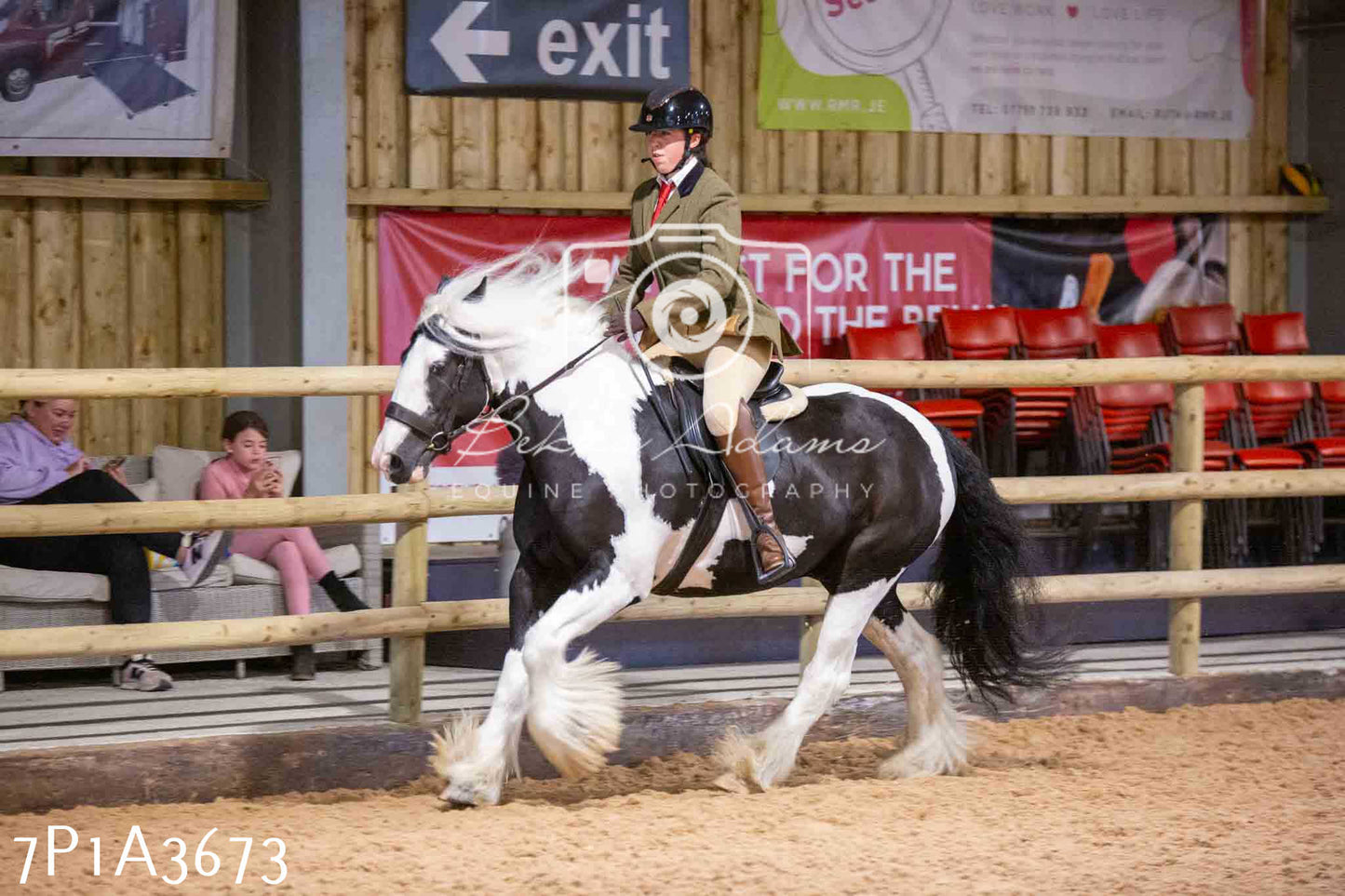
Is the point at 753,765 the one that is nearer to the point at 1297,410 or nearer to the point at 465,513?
the point at 465,513

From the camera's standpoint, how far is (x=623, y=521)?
170 inches

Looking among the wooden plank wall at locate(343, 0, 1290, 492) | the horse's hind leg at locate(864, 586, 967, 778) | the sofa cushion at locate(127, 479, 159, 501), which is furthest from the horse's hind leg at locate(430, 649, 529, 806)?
the wooden plank wall at locate(343, 0, 1290, 492)

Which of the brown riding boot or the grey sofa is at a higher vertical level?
the brown riding boot

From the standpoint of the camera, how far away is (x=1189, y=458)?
Answer: 5.93 m

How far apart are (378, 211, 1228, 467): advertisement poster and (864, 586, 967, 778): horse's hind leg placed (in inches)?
139

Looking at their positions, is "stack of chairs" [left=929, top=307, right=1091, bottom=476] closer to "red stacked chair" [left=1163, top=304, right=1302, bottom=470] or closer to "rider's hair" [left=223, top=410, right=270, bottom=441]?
"red stacked chair" [left=1163, top=304, right=1302, bottom=470]

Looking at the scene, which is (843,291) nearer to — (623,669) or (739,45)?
(739,45)

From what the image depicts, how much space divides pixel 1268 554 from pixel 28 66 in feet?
22.5

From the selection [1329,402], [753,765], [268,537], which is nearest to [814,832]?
[753,765]

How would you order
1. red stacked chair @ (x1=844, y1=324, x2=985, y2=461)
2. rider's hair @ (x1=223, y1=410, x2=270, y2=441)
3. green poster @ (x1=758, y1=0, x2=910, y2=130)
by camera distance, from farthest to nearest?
1. green poster @ (x1=758, y1=0, x2=910, y2=130)
2. red stacked chair @ (x1=844, y1=324, x2=985, y2=461)
3. rider's hair @ (x1=223, y1=410, x2=270, y2=441)

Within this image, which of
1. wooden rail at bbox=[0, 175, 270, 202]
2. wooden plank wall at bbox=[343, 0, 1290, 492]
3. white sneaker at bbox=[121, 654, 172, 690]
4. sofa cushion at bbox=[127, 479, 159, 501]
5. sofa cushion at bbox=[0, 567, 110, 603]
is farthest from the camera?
wooden plank wall at bbox=[343, 0, 1290, 492]

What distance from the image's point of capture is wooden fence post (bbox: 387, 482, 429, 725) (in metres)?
4.90

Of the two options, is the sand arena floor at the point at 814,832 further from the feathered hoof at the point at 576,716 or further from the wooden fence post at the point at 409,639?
the wooden fence post at the point at 409,639

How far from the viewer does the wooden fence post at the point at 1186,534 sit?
19.5 ft
